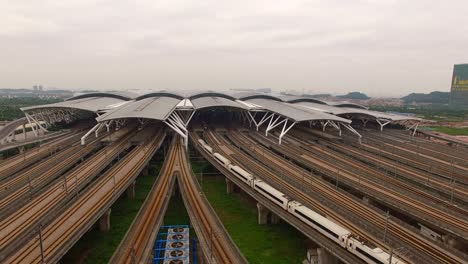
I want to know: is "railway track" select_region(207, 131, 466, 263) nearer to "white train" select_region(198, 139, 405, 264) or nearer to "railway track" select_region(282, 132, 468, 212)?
"white train" select_region(198, 139, 405, 264)

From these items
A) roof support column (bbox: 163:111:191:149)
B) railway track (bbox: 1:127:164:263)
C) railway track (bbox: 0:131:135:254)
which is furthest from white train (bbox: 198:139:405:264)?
roof support column (bbox: 163:111:191:149)

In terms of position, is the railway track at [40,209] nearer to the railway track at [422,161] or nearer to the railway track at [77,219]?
the railway track at [77,219]

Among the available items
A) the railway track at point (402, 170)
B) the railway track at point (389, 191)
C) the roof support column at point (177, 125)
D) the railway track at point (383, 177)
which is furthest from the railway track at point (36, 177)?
the railway track at point (402, 170)

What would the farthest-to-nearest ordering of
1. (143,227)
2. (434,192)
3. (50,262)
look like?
1. (434,192)
2. (143,227)
3. (50,262)

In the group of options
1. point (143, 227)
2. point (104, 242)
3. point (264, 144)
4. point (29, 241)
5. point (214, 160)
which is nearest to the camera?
point (29, 241)

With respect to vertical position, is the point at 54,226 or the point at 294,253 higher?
the point at 54,226

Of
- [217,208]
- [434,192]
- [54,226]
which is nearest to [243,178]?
[217,208]

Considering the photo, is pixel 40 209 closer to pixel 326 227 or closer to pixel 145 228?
pixel 145 228

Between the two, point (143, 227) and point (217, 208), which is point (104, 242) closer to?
point (143, 227)
